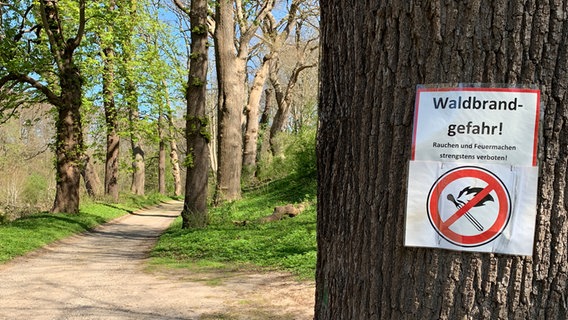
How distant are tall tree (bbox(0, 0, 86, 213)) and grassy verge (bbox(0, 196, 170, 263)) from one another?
119 cm

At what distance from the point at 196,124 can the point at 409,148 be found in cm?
1248

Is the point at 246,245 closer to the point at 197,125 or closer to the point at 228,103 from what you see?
the point at 197,125

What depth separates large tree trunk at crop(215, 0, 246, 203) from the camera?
56.5ft

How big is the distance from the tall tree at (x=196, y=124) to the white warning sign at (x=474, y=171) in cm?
1244

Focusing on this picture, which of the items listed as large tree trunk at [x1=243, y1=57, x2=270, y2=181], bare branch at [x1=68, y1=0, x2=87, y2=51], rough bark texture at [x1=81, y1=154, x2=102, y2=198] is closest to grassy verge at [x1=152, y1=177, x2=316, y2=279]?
bare branch at [x1=68, y1=0, x2=87, y2=51]

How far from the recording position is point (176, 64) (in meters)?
25.5

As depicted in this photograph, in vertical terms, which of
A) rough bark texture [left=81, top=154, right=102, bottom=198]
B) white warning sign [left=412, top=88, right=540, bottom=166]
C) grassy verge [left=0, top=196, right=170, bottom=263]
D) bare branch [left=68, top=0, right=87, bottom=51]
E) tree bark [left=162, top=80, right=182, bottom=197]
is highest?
bare branch [left=68, top=0, right=87, bottom=51]

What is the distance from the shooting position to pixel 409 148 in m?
1.67

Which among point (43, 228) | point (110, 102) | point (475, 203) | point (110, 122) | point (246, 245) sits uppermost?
point (110, 102)

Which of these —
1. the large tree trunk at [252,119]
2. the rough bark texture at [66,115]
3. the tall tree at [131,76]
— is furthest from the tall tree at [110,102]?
the large tree trunk at [252,119]

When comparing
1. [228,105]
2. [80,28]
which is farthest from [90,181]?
[228,105]

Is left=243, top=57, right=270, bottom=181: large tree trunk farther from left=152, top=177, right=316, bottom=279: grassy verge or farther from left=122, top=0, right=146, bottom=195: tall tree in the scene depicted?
left=152, top=177, right=316, bottom=279: grassy verge

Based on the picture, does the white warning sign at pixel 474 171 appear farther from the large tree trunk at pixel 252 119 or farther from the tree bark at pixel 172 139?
the large tree trunk at pixel 252 119

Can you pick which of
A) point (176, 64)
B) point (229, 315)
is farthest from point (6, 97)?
point (229, 315)
